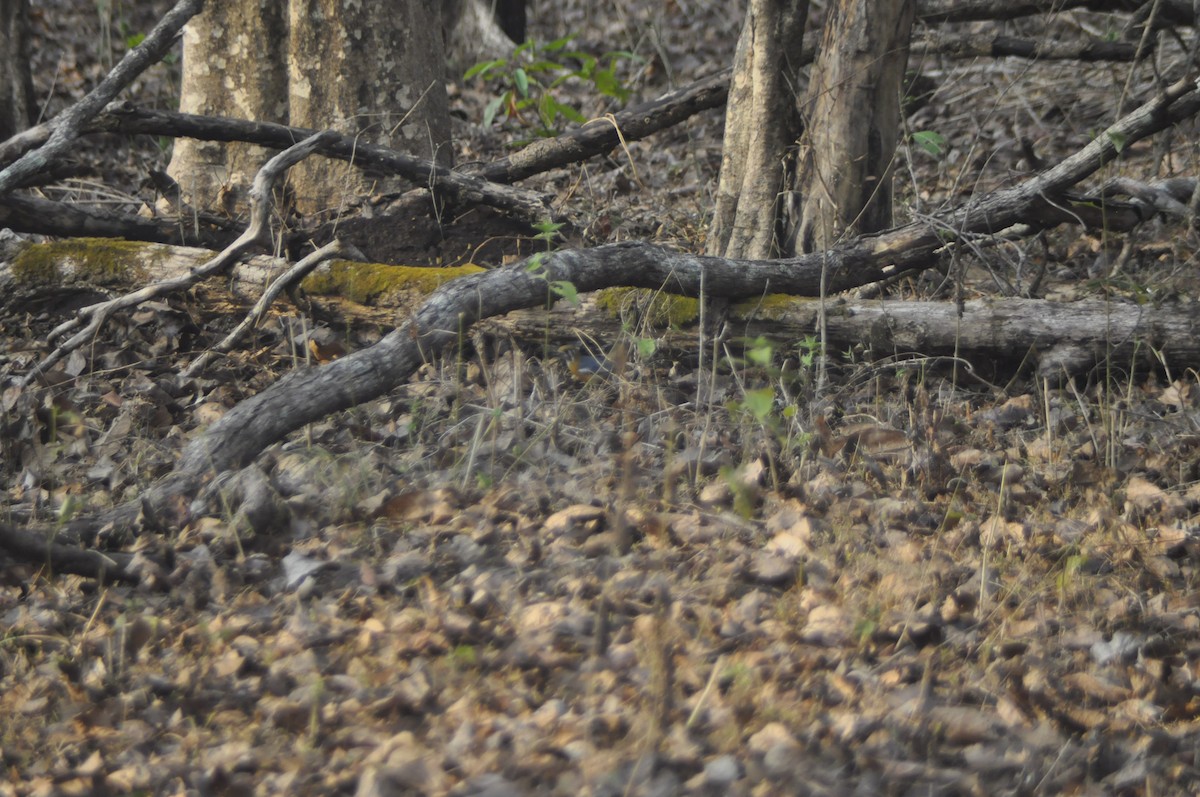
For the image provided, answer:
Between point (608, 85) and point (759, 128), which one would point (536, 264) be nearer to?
point (759, 128)

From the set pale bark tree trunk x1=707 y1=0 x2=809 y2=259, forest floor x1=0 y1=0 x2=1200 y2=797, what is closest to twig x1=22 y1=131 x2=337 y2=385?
forest floor x1=0 y1=0 x2=1200 y2=797

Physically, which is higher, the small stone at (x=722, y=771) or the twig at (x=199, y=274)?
the twig at (x=199, y=274)

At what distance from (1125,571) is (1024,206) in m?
2.26

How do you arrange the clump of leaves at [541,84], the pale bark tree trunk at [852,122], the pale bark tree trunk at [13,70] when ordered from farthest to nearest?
the clump of leaves at [541,84] → the pale bark tree trunk at [13,70] → the pale bark tree trunk at [852,122]

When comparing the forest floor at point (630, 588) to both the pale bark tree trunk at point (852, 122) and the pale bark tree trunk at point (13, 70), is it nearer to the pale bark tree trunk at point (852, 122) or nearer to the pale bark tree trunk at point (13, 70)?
the pale bark tree trunk at point (852, 122)

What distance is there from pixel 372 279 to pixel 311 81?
158 cm

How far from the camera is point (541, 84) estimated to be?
953cm

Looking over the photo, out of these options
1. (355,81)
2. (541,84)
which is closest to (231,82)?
(355,81)

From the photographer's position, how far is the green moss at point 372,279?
526 centimetres

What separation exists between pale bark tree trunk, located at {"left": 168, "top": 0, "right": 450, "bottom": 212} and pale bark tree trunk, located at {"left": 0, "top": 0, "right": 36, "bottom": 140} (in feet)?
7.04

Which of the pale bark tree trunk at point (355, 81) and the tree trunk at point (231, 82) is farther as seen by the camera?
the tree trunk at point (231, 82)

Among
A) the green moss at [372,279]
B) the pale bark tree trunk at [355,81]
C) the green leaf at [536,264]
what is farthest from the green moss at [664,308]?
the pale bark tree trunk at [355,81]

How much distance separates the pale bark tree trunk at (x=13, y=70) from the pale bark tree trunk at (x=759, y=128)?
529 centimetres

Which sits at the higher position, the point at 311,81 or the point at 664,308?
the point at 311,81
